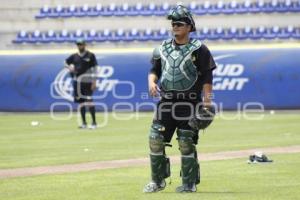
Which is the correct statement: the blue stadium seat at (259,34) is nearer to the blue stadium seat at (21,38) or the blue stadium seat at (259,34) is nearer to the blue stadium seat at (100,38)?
the blue stadium seat at (100,38)

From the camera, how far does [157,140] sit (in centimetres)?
911

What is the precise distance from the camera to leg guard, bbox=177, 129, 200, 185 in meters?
9.05

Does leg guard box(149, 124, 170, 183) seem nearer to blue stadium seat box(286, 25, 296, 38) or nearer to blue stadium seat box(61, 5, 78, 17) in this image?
blue stadium seat box(286, 25, 296, 38)

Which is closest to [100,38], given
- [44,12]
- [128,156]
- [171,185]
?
[44,12]

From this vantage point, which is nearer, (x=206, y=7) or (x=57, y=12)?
(x=206, y=7)

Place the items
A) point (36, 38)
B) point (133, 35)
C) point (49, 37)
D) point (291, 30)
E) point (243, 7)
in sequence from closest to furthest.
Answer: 1. point (291, 30)
2. point (243, 7)
3. point (133, 35)
4. point (49, 37)
5. point (36, 38)

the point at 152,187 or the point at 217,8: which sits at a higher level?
the point at 152,187

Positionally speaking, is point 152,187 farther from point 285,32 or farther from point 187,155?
point 285,32

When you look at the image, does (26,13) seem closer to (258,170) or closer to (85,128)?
(85,128)

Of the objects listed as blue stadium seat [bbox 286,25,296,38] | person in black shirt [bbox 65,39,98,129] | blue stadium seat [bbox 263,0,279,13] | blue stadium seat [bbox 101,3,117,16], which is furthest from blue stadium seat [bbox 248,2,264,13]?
person in black shirt [bbox 65,39,98,129]

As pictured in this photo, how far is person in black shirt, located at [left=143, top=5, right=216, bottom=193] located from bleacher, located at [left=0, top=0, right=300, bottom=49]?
2234 centimetres

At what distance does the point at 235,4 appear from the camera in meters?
32.6

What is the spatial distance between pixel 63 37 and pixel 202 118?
1004 inches

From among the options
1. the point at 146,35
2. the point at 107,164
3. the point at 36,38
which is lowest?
the point at 36,38
